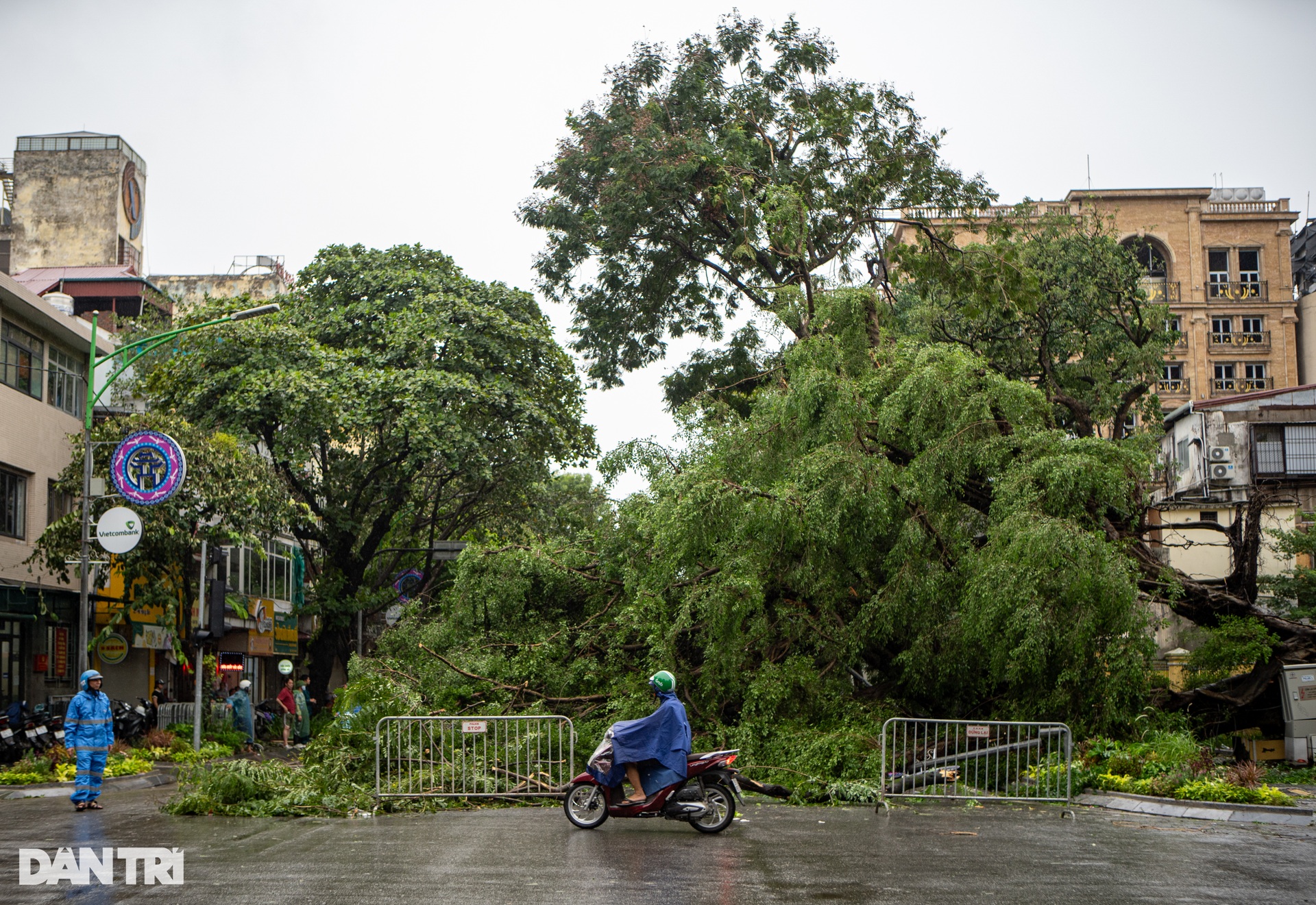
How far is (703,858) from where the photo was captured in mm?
10492

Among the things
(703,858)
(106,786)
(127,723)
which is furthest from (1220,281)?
(703,858)

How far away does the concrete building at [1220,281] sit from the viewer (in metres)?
59.3

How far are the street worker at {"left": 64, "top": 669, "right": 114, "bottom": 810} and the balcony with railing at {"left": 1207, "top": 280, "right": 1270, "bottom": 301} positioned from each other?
2214 inches

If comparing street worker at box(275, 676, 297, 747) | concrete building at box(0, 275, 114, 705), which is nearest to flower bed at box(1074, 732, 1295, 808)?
street worker at box(275, 676, 297, 747)

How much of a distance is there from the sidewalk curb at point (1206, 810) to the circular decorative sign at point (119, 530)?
51.6 feet

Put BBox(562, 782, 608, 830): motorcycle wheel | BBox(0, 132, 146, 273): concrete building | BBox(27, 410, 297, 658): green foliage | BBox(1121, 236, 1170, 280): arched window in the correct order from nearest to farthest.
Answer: BBox(562, 782, 608, 830): motorcycle wheel, BBox(27, 410, 297, 658): green foliage, BBox(0, 132, 146, 273): concrete building, BBox(1121, 236, 1170, 280): arched window

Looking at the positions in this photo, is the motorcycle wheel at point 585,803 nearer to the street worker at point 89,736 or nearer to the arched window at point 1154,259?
the street worker at point 89,736

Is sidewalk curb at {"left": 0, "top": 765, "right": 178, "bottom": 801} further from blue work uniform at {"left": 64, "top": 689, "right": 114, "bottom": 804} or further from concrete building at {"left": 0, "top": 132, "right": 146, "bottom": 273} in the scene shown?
concrete building at {"left": 0, "top": 132, "right": 146, "bottom": 273}

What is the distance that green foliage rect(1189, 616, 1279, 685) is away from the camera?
19.5m

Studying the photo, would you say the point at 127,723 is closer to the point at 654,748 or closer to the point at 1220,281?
the point at 654,748

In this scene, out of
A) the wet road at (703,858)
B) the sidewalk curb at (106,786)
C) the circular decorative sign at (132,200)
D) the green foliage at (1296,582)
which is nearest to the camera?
the wet road at (703,858)

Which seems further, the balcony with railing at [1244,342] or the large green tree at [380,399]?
the balcony with railing at [1244,342]

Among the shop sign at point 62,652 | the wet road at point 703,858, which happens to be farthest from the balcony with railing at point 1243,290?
the shop sign at point 62,652

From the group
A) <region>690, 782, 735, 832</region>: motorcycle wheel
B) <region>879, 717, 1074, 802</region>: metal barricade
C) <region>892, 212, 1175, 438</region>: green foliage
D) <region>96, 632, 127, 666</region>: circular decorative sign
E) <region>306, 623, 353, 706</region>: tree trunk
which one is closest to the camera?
<region>690, 782, 735, 832</region>: motorcycle wheel
